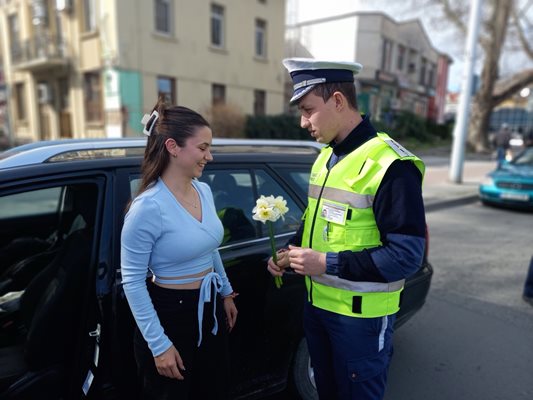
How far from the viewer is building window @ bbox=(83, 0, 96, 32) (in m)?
16.1

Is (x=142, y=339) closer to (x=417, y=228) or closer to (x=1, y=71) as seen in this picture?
(x=417, y=228)

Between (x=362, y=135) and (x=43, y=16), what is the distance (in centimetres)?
2127

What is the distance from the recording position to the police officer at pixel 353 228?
1.40m

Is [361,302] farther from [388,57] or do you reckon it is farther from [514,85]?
[388,57]

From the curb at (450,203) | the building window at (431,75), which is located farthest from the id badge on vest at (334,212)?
the building window at (431,75)

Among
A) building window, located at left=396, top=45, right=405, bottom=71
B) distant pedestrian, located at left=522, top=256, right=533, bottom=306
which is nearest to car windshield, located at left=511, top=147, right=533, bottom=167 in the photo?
distant pedestrian, located at left=522, top=256, right=533, bottom=306

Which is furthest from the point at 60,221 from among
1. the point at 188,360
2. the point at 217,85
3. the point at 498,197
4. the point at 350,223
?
the point at 217,85

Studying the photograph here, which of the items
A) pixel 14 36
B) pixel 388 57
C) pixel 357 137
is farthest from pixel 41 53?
pixel 388 57

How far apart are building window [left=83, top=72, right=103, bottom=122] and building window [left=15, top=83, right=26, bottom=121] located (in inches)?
290

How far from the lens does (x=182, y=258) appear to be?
60.7 inches

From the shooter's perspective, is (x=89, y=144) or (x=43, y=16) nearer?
(x=89, y=144)

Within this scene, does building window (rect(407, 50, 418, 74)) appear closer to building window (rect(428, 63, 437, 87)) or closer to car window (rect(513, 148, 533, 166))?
building window (rect(428, 63, 437, 87))

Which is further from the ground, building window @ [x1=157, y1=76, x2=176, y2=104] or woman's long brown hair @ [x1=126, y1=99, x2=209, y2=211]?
building window @ [x1=157, y1=76, x2=176, y2=104]

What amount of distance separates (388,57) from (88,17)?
20.7 metres
